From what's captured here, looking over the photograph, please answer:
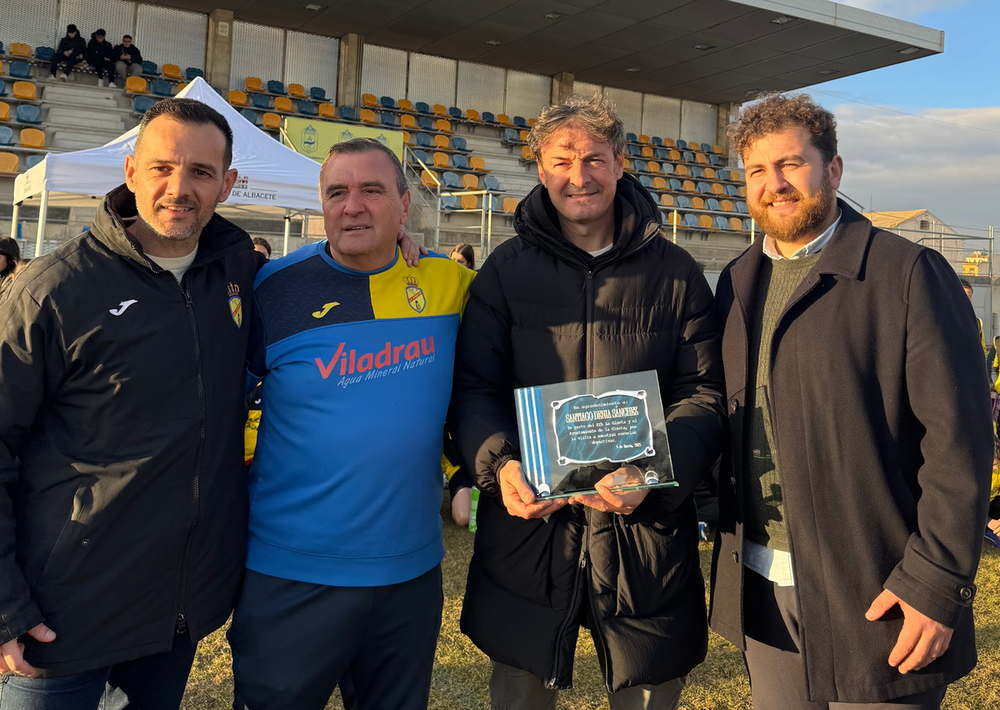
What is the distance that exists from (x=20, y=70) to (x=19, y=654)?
1687cm

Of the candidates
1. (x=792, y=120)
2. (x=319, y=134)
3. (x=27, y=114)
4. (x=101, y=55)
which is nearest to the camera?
(x=792, y=120)

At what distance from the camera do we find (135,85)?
15.6 meters

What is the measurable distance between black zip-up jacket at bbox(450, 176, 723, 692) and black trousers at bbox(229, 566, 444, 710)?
0.23 metres

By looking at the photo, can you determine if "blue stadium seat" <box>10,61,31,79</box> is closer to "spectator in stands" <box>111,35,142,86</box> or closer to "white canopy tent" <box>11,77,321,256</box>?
"spectator in stands" <box>111,35,142,86</box>

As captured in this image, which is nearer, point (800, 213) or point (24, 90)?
point (800, 213)

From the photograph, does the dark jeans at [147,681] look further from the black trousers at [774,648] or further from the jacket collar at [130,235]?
the black trousers at [774,648]

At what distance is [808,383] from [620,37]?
18.5m

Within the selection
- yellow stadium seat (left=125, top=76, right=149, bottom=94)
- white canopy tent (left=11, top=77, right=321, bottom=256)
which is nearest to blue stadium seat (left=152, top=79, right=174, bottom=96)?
yellow stadium seat (left=125, top=76, right=149, bottom=94)

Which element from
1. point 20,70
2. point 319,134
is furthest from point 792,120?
point 20,70

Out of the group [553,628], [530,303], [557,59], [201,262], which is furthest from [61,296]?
[557,59]

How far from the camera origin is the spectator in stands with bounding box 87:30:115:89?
15.2m

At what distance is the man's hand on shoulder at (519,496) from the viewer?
176 cm

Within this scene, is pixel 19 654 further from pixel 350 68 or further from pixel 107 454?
pixel 350 68

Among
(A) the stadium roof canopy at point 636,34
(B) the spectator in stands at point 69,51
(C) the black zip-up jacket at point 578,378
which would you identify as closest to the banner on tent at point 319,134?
(A) the stadium roof canopy at point 636,34
